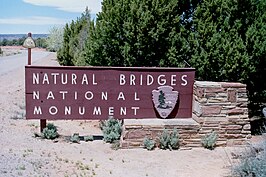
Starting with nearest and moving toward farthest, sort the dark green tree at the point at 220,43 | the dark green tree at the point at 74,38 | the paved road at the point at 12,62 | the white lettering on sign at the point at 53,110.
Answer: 1. the white lettering on sign at the point at 53,110
2. the dark green tree at the point at 220,43
3. the dark green tree at the point at 74,38
4. the paved road at the point at 12,62

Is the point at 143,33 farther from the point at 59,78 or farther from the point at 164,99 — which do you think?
the point at 59,78

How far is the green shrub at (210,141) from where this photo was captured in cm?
809

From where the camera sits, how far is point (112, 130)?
336 inches

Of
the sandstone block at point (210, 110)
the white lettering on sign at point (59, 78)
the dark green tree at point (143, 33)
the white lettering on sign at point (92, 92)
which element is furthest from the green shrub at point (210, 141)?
the white lettering on sign at point (59, 78)

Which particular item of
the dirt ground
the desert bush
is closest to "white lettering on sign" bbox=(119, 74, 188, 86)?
the dirt ground

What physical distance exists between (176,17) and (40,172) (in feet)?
17.9

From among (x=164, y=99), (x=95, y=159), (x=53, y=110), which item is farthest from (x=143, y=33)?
(x=95, y=159)

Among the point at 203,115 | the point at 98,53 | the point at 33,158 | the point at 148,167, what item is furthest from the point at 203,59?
the point at 33,158

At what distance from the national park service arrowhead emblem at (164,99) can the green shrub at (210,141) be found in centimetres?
96

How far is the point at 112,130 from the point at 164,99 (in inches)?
50.5

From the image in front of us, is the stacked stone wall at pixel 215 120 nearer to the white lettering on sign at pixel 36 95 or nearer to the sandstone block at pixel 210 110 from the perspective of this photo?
the sandstone block at pixel 210 110

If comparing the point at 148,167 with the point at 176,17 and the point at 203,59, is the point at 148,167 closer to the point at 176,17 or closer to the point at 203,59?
the point at 203,59

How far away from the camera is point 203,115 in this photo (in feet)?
27.1

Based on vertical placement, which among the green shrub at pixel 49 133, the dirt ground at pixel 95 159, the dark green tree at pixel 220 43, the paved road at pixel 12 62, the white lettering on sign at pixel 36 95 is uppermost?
the dark green tree at pixel 220 43
